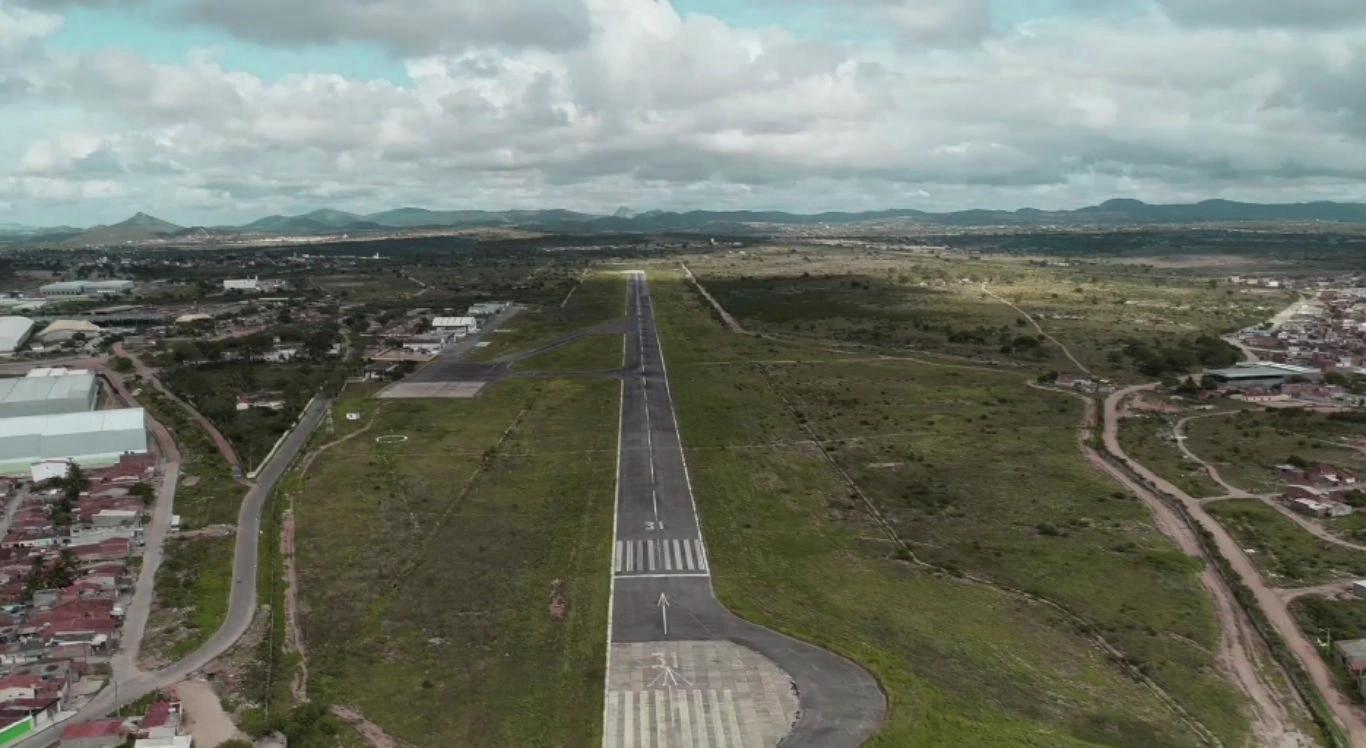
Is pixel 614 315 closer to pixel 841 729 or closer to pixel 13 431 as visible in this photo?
pixel 13 431

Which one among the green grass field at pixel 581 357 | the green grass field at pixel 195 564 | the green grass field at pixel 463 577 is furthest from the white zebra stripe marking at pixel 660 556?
the green grass field at pixel 581 357

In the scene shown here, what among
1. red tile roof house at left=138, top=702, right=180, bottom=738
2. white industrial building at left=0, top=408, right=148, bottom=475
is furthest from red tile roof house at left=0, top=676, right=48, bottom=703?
white industrial building at left=0, top=408, right=148, bottom=475

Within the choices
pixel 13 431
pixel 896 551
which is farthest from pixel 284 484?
pixel 896 551

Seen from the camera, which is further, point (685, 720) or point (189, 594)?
point (189, 594)

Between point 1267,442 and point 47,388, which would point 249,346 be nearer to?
point 47,388

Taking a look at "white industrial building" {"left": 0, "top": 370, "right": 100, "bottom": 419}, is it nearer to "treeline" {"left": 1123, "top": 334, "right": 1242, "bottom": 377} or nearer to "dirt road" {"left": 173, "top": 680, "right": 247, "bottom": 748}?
"dirt road" {"left": 173, "top": 680, "right": 247, "bottom": 748}

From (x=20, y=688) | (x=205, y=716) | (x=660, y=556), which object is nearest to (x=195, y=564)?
(x=20, y=688)

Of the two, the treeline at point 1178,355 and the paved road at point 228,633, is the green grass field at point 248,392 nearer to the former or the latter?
the paved road at point 228,633
